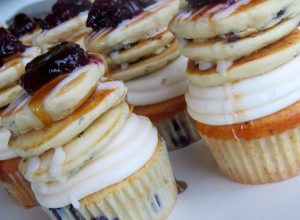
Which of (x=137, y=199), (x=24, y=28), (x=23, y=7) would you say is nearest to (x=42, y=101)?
(x=137, y=199)

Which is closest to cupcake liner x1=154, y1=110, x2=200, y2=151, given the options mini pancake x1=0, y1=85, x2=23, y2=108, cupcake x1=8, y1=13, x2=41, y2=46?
mini pancake x1=0, y1=85, x2=23, y2=108

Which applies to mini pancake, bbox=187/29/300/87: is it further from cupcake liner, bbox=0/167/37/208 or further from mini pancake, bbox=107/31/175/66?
cupcake liner, bbox=0/167/37/208

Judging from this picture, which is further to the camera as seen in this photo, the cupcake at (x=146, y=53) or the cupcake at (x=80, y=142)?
the cupcake at (x=146, y=53)

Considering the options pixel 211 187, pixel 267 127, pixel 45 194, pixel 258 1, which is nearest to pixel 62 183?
pixel 45 194

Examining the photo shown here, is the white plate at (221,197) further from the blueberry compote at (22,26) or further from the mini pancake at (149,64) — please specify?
the blueberry compote at (22,26)

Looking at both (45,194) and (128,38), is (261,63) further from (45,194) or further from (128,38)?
(45,194)

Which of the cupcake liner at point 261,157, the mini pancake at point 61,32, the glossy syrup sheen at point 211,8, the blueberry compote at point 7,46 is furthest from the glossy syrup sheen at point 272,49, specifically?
the mini pancake at point 61,32

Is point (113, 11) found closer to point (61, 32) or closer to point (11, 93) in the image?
point (11, 93)
